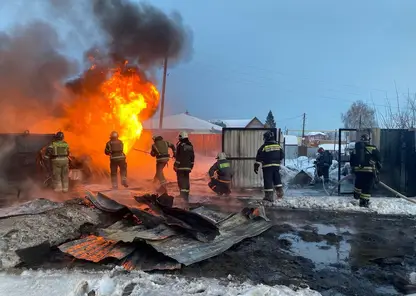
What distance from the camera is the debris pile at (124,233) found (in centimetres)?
470

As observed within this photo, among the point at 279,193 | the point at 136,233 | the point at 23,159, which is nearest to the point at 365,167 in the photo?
the point at 279,193

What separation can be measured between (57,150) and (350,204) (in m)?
7.64

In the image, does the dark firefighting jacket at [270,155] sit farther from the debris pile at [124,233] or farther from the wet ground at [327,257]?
the debris pile at [124,233]

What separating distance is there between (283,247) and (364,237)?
1.70 metres

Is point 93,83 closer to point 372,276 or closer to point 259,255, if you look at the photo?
point 259,255

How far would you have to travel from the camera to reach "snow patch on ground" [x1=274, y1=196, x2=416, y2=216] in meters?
8.34

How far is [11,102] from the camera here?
14781 mm

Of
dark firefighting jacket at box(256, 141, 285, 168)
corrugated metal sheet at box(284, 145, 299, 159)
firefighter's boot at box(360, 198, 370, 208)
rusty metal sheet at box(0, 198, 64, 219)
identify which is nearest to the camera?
rusty metal sheet at box(0, 198, 64, 219)

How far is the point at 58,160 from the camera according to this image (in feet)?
30.7

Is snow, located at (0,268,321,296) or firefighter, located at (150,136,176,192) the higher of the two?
firefighter, located at (150,136,176,192)

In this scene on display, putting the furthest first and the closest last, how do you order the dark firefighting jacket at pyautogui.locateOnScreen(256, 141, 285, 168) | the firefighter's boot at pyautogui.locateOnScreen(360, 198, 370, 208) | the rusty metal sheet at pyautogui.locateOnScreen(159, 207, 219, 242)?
1. the dark firefighting jacket at pyautogui.locateOnScreen(256, 141, 285, 168)
2. the firefighter's boot at pyautogui.locateOnScreen(360, 198, 370, 208)
3. the rusty metal sheet at pyautogui.locateOnScreen(159, 207, 219, 242)

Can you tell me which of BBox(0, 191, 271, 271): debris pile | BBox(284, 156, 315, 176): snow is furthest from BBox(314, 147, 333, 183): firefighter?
BBox(0, 191, 271, 271): debris pile

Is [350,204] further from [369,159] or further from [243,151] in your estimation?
[243,151]

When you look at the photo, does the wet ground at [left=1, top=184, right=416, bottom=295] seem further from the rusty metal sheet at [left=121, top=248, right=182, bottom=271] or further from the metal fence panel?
the metal fence panel
